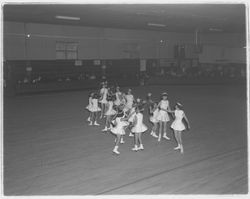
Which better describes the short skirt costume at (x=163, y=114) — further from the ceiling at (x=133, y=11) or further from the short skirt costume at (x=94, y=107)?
the ceiling at (x=133, y=11)

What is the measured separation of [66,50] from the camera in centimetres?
2978

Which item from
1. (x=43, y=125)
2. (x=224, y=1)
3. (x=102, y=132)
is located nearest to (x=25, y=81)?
(x=43, y=125)

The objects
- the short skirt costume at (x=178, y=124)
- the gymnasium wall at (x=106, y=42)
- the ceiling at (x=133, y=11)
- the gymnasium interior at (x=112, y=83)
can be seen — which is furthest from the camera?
the gymnasium wall at (x=106, y=42)

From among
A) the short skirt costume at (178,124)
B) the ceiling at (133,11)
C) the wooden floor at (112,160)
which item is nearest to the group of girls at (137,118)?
the short skirt costume at (178,124)

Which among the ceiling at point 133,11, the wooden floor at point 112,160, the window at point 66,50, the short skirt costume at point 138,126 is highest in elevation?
the ceiling at point 133,11

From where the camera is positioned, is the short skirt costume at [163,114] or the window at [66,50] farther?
the window at [66,50]

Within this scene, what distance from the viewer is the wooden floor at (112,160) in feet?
27.4

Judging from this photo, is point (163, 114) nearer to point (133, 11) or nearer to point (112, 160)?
point (112, 160)

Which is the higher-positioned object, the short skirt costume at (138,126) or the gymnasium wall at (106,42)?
the gymnasium wall at (106,42)

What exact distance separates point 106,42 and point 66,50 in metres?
3.90

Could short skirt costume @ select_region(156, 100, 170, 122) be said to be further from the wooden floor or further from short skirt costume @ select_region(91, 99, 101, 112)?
short skirt costume @ select_region(91, 99, 101, 112)

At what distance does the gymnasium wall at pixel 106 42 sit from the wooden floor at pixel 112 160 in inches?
407

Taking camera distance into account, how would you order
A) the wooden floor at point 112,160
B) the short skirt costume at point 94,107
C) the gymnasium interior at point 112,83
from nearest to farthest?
the wooden floor at point 112,160 → the gymnasium interior at point 112,83 → the short skirt costume at point 94,107

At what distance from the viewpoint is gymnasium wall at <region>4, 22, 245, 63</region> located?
26.4m
